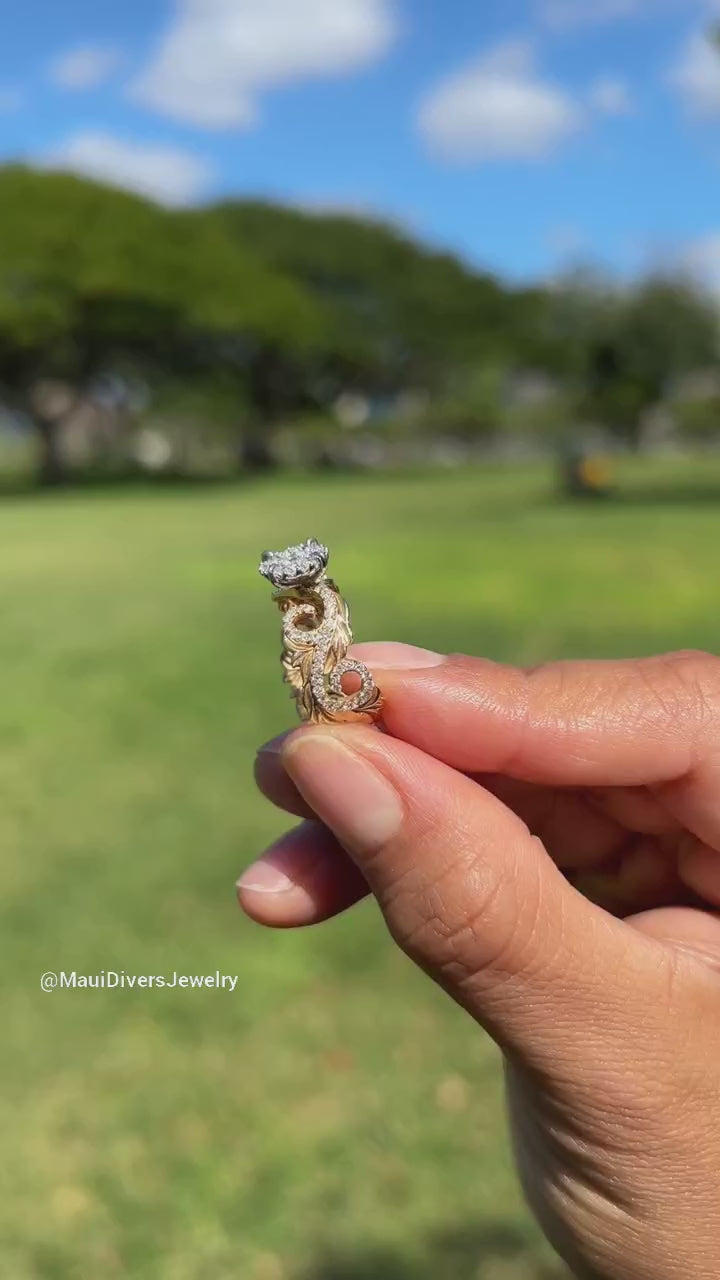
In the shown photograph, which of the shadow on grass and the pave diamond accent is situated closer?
the pave diamond accent

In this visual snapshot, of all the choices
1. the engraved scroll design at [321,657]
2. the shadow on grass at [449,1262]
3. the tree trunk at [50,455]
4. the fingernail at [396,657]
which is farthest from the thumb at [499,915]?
the tree trunk at [50,455]

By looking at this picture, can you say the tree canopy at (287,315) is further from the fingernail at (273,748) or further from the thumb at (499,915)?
the thumb at (499,915)

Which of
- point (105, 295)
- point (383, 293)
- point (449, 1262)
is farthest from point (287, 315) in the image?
point (449, 1262)

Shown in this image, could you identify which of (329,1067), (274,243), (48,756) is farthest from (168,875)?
(274,243)

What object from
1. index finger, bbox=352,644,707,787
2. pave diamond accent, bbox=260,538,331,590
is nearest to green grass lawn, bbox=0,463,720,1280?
index finger, bbox=352,644,707,787

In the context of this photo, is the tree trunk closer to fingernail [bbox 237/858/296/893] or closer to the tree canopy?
the tree canopy

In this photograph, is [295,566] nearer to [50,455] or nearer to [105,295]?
[105,295]
